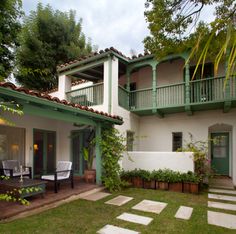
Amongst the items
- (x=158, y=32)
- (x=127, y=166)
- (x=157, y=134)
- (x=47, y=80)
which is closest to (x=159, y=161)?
(x=127, y=166)

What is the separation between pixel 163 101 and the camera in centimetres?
977

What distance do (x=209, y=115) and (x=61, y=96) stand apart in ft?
24.1

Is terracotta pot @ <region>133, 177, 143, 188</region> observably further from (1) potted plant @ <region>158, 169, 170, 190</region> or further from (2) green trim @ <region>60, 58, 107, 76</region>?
(2) green trim @ <region>60, 58, 107, 76</region>

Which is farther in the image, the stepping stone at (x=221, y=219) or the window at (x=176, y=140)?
the window at (x=176, y=140)

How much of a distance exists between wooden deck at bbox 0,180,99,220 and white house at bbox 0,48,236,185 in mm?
886

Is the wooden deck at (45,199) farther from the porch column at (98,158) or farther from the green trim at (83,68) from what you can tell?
the green trim at (83,68)

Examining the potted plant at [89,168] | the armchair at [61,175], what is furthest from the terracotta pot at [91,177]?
the armchair at [61,175]

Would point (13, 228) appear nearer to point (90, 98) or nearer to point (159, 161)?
point (159, 161)

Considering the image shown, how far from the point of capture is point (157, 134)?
10766mm

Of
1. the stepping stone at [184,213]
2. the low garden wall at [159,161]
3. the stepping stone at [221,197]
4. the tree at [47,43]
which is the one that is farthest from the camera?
the tree at [47,43]

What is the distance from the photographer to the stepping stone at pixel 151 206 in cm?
562

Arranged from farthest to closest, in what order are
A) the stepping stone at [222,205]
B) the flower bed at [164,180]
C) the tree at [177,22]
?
the flower bed at [164,180]
the tree at [177,22]
the stepping stone at [222,205]

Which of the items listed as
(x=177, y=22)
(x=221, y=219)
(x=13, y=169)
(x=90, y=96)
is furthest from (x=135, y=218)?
(x=90, y=96)

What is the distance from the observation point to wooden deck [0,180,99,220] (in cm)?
486
